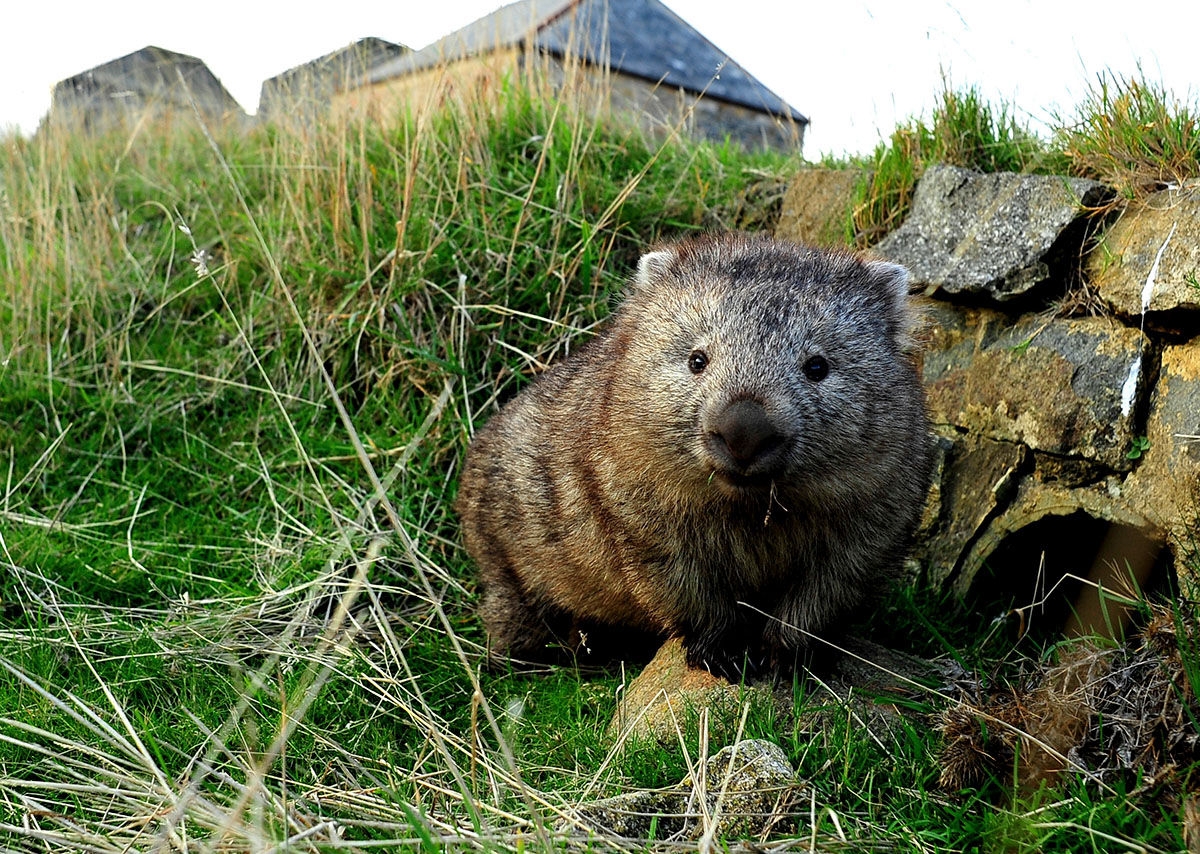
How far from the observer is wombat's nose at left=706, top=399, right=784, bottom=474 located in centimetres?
312

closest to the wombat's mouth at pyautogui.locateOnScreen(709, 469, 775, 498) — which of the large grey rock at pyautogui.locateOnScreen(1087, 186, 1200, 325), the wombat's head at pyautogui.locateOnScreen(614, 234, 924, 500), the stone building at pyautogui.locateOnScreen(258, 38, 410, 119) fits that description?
the wombat's head at pyautogui.locateOnScreen(614, 234, 924, 500)

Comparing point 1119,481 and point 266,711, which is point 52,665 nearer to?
point 266,711

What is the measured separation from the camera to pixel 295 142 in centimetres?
676

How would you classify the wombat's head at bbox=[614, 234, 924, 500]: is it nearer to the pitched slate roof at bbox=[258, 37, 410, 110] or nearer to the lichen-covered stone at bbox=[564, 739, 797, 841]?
the lichen-covered stone at bbox=[564, 739, 797, 841]

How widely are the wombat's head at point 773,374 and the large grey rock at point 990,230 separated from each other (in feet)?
3.19

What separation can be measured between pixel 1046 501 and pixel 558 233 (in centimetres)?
290

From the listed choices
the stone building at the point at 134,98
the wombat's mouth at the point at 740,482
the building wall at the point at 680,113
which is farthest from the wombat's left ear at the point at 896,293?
the stone building at the point at 134,98

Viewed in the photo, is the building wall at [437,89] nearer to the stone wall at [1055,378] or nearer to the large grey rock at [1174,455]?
the stone wall at [1055,378]

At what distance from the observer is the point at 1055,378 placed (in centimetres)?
448

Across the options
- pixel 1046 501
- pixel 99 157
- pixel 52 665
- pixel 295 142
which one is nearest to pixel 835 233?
pixel 1046 501

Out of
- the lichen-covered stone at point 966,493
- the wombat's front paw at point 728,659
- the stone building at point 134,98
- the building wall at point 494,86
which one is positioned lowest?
the wombat's front paw at point 728,659

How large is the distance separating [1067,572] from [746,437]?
1.74 metres

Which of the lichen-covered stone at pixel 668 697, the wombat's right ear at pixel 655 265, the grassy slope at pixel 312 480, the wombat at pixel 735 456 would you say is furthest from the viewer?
the wombat's right ear at pixel 655 265

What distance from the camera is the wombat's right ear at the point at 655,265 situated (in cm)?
403
